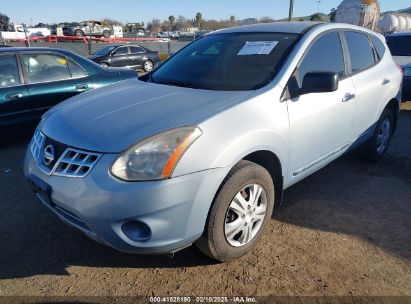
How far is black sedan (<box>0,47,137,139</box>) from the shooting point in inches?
198

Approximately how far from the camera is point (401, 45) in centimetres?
866

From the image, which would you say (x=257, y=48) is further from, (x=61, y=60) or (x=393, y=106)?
(x=61, y=60)

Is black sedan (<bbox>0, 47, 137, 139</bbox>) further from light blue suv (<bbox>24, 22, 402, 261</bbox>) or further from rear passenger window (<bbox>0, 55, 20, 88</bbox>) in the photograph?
light blue suv (<bbox>24, 22, 402, 261</bbox>)

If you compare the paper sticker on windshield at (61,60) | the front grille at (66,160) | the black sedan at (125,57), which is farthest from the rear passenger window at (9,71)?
the black sedan at (125,57)

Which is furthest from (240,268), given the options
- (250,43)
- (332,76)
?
(250,43)

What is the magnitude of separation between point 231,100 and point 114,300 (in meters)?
1.55

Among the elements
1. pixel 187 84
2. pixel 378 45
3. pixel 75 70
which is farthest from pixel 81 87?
pixel 378 45

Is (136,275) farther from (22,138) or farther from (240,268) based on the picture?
(22,138)

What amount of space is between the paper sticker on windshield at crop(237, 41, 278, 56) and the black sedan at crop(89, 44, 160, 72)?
13036 millimetres

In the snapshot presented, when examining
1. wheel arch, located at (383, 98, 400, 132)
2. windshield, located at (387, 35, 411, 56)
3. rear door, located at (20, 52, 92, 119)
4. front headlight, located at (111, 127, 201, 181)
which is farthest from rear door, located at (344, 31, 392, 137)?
windshield, located at (387, 35, 411, 56)

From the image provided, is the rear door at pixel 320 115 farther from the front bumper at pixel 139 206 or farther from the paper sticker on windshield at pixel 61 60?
the paper sticker on windshield at pixel 61 60

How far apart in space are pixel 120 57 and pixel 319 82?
1468 centimetres

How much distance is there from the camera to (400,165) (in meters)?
4.61

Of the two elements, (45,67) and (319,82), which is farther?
(45,67)
